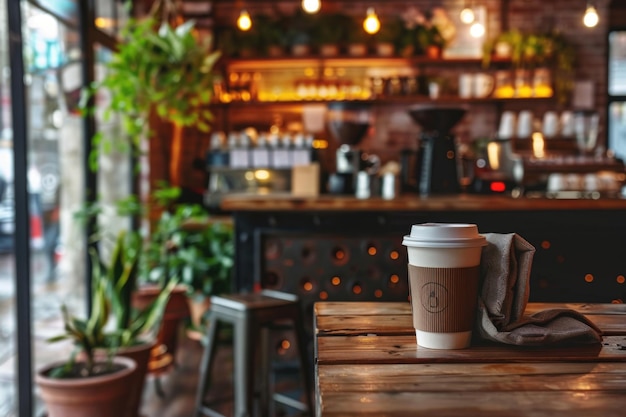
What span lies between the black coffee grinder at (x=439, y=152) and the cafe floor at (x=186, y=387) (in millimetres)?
1138

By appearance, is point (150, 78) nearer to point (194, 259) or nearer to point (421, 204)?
point (194, 259)

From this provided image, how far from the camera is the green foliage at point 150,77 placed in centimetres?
417

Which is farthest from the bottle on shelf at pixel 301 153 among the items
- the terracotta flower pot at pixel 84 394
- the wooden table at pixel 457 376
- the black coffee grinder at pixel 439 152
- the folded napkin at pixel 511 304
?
the folded napkin at pixel 511 304

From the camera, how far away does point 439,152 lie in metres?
3.70

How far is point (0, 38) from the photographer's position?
3129 millimetres

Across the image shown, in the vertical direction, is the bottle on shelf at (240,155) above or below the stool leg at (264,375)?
above

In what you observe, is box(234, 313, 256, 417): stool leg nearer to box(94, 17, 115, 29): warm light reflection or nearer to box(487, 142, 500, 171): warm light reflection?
box(487, 142, 500, 171): warm light reflection

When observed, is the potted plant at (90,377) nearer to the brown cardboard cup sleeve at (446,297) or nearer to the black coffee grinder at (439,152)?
the black coffee grinder at (439,152)

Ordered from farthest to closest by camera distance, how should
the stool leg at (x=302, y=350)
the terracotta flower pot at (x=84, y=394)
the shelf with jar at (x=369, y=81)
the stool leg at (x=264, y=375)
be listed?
the shelf with jar at (x=369, y=81), the stool leg at (x=264, y=375), the stool leg at (x=302, y=350), the terracotta flower pot at (x=84, y=394)

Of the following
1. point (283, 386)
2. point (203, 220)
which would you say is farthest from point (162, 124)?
point (283, 386)

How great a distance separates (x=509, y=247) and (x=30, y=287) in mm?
2395

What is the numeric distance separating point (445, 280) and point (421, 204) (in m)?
2.16

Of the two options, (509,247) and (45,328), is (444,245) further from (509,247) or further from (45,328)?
(45,328)

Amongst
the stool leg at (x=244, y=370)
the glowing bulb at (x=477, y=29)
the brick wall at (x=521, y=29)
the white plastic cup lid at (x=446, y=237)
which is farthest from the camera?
the brick wall at (x=521, y=29)
